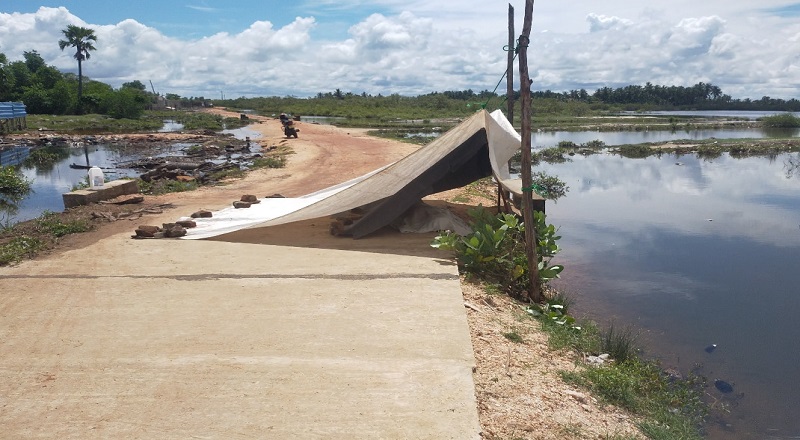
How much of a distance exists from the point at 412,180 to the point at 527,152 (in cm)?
190

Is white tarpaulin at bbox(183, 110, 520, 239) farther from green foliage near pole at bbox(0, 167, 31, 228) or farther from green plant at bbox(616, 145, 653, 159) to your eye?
green plant at bbox(616, 145, 653, 159)

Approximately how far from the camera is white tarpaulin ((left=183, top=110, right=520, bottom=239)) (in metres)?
7.58

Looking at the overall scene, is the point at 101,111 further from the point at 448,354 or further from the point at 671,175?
the point at 448,354

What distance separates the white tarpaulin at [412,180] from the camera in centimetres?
758

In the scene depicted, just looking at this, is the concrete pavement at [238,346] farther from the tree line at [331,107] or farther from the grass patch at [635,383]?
the tree line at [331,107]

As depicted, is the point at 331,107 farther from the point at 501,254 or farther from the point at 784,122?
the point at 501,254

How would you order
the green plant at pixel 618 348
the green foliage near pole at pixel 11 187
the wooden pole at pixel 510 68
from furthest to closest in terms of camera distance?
the green foliage near pole at pixel 11 187 → the wooden pole at pixel 510 68 → the green plant at pixel 618 348

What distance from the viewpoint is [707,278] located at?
857 centimetres

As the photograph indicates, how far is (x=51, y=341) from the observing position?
466 centimetres

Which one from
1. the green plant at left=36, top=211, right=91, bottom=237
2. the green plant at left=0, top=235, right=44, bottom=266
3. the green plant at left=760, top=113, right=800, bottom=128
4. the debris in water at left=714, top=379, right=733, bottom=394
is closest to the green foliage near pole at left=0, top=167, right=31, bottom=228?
the green plant at left=36, top=211, right=91, bottom=237

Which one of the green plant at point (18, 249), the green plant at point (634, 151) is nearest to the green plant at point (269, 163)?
the green plant at point (18, 249)

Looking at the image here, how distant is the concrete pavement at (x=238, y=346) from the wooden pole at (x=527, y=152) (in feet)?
2.82

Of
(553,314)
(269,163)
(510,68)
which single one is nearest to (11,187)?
(269,163)

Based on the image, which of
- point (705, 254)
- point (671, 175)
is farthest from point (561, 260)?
point (671, 175)
